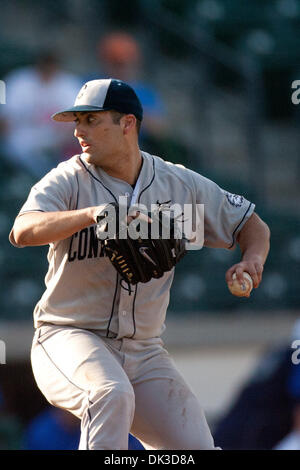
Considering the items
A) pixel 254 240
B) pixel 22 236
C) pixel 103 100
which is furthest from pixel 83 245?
pixel 254 240

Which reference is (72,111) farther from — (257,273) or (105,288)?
(257,273)

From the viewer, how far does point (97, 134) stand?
10.1 ft

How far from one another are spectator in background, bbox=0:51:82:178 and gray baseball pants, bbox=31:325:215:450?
357 cm

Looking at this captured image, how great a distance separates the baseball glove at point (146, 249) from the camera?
2.80 m

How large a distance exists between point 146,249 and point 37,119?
394 cm

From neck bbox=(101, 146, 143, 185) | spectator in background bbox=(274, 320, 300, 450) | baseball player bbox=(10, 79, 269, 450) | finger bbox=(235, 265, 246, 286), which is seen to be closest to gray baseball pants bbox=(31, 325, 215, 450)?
baseball player bbox=(10, 79, 269, 450)

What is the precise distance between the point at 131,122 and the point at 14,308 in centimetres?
309

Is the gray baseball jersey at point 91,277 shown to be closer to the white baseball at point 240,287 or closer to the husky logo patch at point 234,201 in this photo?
the husky logo patch at point 234,201

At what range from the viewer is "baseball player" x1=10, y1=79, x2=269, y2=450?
2.89 m

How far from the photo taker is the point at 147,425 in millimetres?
3023

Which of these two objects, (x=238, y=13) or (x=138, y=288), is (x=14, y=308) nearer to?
(x=138, y=288)

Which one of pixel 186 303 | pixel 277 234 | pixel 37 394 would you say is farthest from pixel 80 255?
pixel 277 234

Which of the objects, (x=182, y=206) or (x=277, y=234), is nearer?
(x=182, y=206)

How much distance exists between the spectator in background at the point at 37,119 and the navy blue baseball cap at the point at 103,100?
3396 mm
